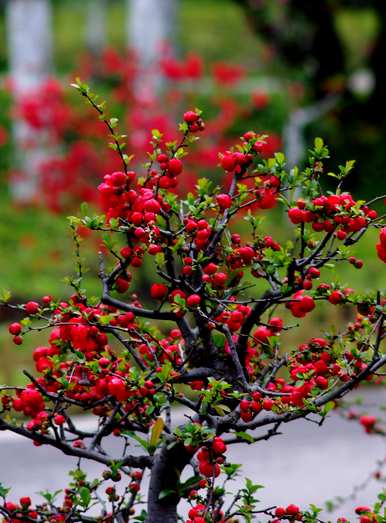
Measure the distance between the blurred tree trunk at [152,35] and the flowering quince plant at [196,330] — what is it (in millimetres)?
8637

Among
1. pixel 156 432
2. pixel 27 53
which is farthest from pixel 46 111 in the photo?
pixel 156 432

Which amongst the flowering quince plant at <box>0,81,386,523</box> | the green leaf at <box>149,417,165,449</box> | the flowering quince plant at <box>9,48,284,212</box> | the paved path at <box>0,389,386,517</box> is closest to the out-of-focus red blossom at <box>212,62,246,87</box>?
the flowering quince plant at <box>9,48,284,212</box>

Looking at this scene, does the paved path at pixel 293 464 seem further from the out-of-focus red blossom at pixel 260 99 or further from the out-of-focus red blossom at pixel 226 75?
the out-of-focus red blossom at pixel 260 99

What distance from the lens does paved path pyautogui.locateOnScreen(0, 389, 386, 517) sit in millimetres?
5605

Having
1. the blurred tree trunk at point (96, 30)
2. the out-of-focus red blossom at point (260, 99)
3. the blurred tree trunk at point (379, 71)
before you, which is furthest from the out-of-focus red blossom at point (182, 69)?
the blurred tree trunk at point (96, 30)

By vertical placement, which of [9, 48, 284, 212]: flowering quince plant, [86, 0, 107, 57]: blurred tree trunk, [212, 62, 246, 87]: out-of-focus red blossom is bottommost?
[9, 48, 284, 212]: flowering quince plant

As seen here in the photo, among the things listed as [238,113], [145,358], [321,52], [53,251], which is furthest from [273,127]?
[145,358]

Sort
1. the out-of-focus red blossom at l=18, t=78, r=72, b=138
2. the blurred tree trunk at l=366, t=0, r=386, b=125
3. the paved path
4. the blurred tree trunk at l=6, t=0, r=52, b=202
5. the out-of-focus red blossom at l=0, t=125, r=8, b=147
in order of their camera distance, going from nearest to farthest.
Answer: the paved path, the out-of-focus red blossom at l=18, t=78, r=72, b=138, the out-of-focus red blossom at l=0, t=125, r=8, b=147, the blurred tree trunk at l=6, t=0, r=52, b=202, the blurred tree trunk at l=366, t=0, r=386, b=125

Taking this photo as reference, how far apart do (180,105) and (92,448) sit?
9133mm

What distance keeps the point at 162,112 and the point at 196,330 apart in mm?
8378

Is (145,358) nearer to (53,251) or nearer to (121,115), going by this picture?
(53,251)

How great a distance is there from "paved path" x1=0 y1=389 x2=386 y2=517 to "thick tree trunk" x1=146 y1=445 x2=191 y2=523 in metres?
2.87

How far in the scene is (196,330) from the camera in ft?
9.12

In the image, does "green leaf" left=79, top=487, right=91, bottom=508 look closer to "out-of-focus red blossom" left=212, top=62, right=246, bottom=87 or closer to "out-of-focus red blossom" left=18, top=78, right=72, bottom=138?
"out-of-focus red blossom" left=18, top=78, right=72, bottom=138
